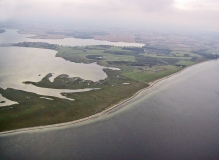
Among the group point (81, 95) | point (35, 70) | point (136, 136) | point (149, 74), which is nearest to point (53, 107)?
point (81, 95)

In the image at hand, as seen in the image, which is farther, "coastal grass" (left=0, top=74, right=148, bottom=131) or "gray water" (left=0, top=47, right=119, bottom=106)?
"gray water" (left=0, top=47, right=119, bottom=106)

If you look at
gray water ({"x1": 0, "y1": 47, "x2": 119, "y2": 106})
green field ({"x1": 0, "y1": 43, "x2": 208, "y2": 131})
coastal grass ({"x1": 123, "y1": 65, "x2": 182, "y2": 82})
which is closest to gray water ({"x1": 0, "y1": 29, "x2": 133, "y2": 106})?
gray water ({"x1": 0, "y1": 47, "x2": 119, "y2": 106})

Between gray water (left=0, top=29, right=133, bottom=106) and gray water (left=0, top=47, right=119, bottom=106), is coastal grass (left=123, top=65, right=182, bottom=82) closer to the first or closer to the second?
gray water (left=0, top=47, right=119, bottom=106)

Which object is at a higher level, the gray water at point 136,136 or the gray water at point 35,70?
the gray water at point 35,70

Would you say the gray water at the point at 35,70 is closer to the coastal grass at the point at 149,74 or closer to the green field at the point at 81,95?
the green field at the point at 81,95

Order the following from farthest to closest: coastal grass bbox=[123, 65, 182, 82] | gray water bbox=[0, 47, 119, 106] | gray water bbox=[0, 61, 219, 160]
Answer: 1. coastal grass bbox=[123, 65, 182, 82]
2. gray water bbox=[0, 47, 119, 106]
3. gray water bbox=[0, 61, 219, 160]

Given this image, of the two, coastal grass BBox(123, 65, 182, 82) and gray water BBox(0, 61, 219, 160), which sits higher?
coastal grass BBox(123, 65, 182, 82)

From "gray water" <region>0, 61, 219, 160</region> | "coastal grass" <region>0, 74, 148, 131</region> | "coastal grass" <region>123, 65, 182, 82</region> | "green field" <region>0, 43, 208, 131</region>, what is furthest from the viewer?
"coastal grass" <region>123, 65, 182, 82</region>

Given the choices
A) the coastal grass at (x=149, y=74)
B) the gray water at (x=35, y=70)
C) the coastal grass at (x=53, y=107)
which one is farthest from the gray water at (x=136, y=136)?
the coastal grass at (x=149, y=74)

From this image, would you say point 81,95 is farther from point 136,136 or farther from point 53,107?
point 136,136
